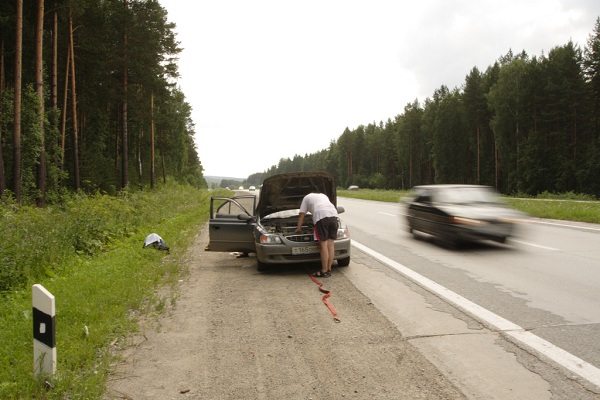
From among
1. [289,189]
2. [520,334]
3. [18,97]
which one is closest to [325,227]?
[289,189]

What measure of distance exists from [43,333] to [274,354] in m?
1.98

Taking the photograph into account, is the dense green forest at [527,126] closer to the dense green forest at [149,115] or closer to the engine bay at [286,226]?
the dense green forest at [149,115]

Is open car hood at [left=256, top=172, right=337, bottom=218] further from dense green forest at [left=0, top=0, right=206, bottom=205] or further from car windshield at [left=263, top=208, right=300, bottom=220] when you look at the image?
dense green forest at [left=0, top=0, right=206, bottom=205]

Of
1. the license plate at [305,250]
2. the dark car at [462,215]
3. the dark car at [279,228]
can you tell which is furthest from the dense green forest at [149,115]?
the dark car at [462,215]

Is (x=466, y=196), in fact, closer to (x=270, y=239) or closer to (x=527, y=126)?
(x=270, y=239)

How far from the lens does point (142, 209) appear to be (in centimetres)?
1633

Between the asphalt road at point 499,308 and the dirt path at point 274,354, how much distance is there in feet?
1.13

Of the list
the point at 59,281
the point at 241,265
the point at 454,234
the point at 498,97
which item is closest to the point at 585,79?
the point at 498,97

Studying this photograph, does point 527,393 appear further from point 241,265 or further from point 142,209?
point 142,209

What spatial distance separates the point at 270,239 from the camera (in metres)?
7.54

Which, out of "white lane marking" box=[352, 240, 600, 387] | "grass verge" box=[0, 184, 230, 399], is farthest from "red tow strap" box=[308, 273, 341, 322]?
"grass verge" box=[0, 184, 230, 399]

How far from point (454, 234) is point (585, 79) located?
160 ft

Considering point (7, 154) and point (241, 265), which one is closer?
point (241, 265)

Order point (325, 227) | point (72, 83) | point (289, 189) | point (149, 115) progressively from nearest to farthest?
point (325, 227)
point (289, 189)
point (72, 83)
point (149, 115)
